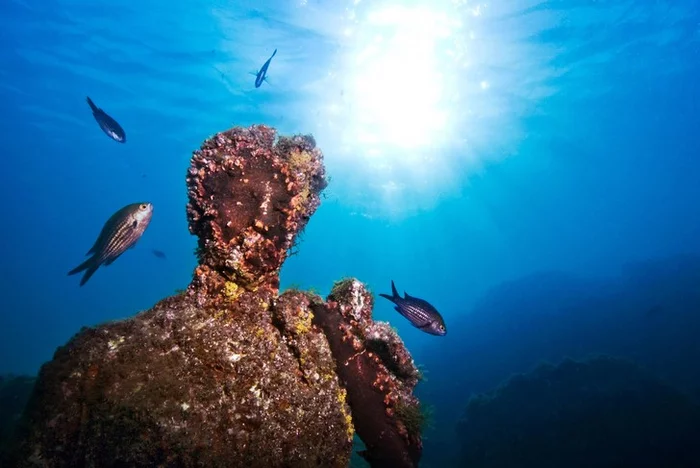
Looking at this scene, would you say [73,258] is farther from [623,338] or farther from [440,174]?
[623,338]

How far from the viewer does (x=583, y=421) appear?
13734mm

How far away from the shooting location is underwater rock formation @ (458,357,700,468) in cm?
1230

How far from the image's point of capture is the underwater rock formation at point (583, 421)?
1230 centimetres

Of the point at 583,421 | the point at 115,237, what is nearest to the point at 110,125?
the point at 115,237

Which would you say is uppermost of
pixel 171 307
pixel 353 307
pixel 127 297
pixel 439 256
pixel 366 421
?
pixel 439 256

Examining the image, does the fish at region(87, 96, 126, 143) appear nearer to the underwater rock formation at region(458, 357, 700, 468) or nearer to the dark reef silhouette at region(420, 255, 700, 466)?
the underwater rock formation at region(458, 357, 700, 468)

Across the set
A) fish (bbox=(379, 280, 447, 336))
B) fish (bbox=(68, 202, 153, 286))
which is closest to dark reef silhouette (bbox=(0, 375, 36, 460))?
fish (bbox=(68, 202, 153, 286))

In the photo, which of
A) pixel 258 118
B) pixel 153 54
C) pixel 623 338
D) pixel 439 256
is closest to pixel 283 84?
pixel 258 118

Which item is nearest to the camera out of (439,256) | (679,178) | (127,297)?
(679,178)

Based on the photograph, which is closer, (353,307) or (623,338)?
(353,307)

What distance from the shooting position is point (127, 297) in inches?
3910

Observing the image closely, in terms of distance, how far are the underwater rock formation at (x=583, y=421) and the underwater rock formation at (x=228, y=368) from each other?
1412cm

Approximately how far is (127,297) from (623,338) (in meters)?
113

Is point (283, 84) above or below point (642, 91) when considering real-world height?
below
